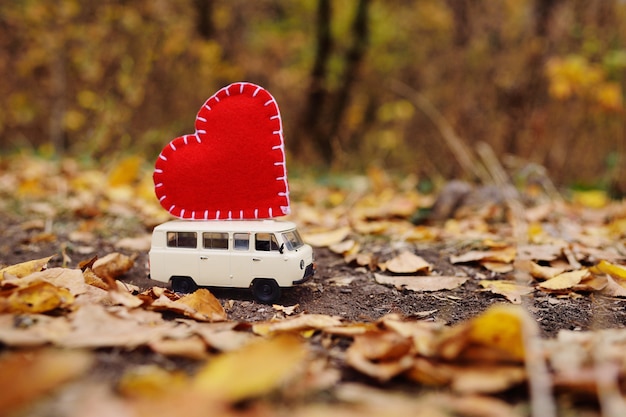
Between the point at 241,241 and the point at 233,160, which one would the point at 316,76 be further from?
the point at 241,241

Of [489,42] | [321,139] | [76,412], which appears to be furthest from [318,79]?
[76,412]

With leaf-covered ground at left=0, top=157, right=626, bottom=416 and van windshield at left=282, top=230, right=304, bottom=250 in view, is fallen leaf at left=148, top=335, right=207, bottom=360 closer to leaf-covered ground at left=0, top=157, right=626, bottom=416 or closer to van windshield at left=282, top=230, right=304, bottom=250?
leaf-covered ground at left=0, top=157, right=626, bottom=416

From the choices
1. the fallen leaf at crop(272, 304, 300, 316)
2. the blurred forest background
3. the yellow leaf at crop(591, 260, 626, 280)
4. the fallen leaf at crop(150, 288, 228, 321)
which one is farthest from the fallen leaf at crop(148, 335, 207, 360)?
the blurred forest background

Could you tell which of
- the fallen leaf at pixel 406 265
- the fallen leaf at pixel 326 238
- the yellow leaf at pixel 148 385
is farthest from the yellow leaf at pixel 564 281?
the yellow leaf at pixel 148 385

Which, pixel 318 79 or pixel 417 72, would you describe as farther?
pixel 417 72

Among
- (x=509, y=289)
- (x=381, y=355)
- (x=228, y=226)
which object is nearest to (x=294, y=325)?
(x=381, y=355)

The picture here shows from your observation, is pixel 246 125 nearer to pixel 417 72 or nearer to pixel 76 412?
pixel 76 412

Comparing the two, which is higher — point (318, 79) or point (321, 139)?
point (318, 79)
